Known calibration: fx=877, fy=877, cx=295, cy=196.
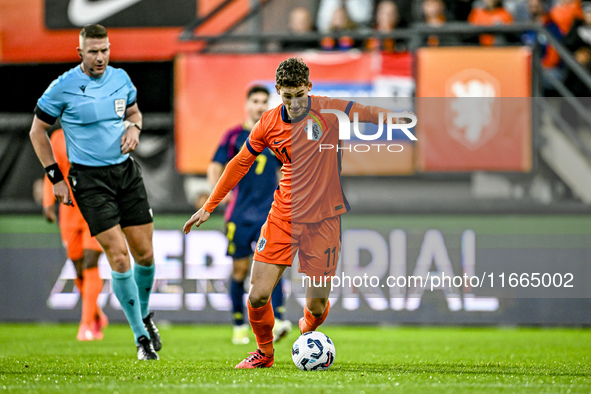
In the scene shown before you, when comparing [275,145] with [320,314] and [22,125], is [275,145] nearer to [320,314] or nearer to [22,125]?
[320,314]

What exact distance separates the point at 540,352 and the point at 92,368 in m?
3.90

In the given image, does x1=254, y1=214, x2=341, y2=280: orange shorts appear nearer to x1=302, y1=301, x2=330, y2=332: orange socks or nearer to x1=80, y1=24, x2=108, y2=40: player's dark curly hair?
x1=302, y1=301, x2=330, y2=332: orange socks

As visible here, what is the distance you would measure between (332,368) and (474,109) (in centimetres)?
586

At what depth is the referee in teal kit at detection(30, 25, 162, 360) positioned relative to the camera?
21.3ft

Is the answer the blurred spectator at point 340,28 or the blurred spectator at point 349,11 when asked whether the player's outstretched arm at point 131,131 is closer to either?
the blurred spectator at point 340,28

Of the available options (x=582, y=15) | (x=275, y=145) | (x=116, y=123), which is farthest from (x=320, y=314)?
(x=582, y=15)

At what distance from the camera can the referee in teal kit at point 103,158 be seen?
648 cm

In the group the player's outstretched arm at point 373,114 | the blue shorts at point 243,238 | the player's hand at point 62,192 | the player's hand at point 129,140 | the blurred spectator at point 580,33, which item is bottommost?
the blue shorts at point 243,238

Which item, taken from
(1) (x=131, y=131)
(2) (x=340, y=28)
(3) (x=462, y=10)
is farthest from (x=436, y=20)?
(1) (x=131, y=131)

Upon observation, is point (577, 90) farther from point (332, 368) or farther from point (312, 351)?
point (312, 351)

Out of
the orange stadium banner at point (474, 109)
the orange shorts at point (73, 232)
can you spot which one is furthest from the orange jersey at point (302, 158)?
the orange stadium banner at point (474, 109)

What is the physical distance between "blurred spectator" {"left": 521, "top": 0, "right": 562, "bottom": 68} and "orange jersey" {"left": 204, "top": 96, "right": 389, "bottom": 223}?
620 cm

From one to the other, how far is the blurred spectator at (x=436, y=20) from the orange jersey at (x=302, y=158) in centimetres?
601

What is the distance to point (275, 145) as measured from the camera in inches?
231
